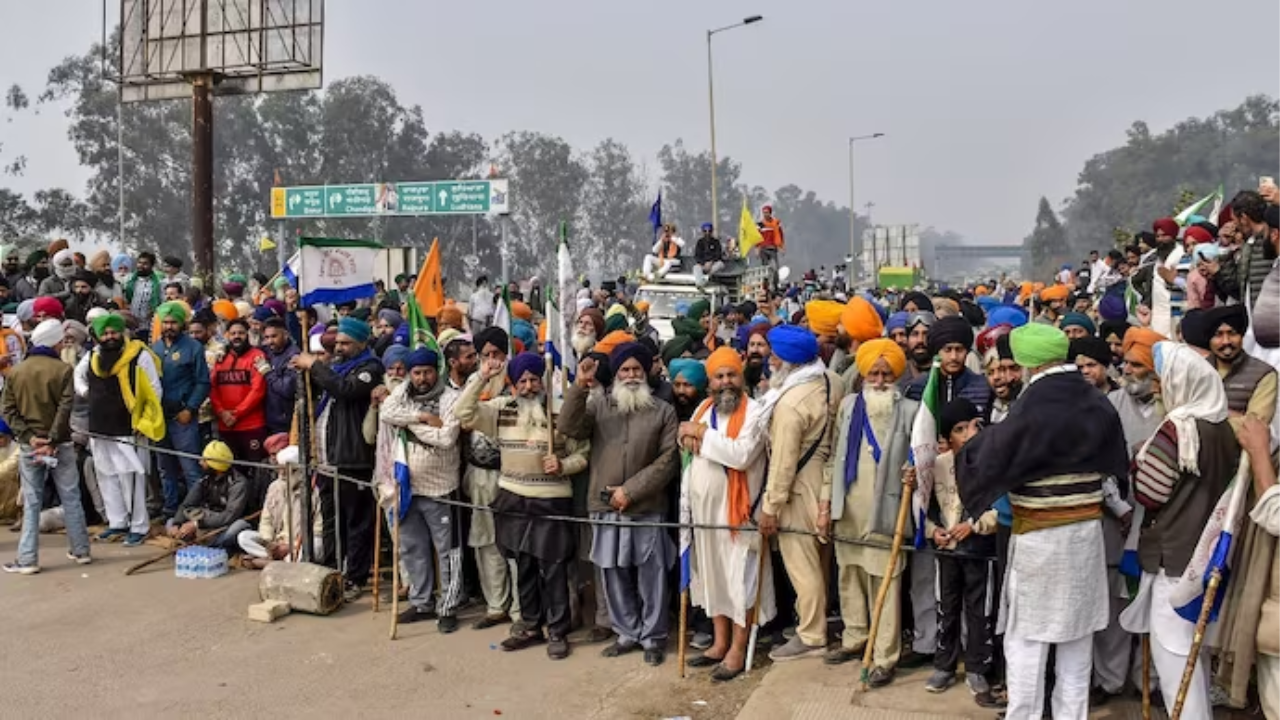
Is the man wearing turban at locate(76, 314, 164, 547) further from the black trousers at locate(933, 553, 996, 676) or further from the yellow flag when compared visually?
the yellow flag

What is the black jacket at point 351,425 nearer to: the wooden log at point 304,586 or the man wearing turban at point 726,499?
the wooden log at point 304,586

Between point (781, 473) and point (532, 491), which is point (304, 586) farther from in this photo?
point (781, 473)

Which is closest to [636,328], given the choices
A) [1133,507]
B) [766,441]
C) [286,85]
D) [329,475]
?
[329,475]

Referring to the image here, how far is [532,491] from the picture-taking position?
6.39 m

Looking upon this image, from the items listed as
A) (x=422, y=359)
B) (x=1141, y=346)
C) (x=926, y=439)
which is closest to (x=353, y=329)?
(x=422, y=359)

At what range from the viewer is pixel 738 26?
31422mm

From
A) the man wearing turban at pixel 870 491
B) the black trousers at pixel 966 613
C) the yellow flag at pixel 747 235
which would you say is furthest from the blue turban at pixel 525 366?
the yellow flag at pixel 747 235

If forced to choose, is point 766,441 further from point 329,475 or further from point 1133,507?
point 329,475

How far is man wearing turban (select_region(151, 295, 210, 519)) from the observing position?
29.8 ft

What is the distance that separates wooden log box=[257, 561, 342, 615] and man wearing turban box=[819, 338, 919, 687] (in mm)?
3390

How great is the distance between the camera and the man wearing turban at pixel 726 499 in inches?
231

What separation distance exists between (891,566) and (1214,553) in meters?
1.43

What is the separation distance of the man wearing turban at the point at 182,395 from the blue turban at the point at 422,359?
3186 mm

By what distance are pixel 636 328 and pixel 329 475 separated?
478 cm
